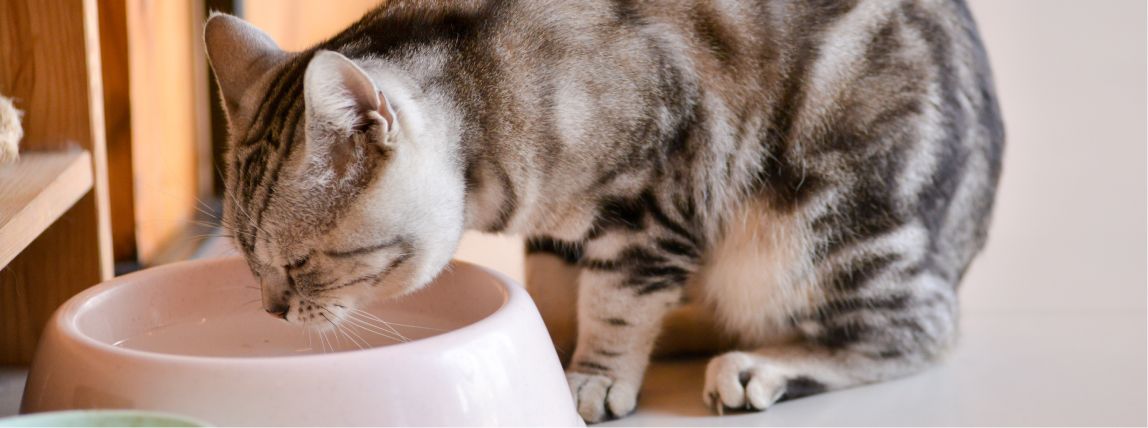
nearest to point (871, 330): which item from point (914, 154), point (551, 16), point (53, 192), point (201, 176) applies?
point (914, 154)

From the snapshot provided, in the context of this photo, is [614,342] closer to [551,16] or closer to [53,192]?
[551,16]

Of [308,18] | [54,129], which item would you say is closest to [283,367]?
[54,129]

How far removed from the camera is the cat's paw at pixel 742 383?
1.19 meters

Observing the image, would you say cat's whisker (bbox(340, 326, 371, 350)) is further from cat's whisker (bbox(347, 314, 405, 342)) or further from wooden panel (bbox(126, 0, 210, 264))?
wooden panel (bbox(126, 0, 210, 264))

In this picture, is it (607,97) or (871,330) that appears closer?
(607,97)

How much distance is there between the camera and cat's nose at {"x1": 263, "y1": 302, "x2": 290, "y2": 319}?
3.29 feet

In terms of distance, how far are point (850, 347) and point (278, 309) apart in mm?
617

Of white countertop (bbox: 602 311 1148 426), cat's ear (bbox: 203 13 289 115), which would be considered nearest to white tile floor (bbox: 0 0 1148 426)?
white countertop (bbox: 602 311 1148 426)

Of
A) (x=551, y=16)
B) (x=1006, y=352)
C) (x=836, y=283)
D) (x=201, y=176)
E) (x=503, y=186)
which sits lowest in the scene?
(x=201, y=176)

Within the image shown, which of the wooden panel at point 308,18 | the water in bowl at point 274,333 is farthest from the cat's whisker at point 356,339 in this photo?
the wooden panel at point 308,18

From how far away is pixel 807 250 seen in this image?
4.01 ft

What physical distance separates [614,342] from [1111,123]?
0.90 m

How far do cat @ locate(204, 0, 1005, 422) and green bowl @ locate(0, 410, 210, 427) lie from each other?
301 mm

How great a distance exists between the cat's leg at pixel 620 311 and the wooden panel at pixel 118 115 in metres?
0.58
